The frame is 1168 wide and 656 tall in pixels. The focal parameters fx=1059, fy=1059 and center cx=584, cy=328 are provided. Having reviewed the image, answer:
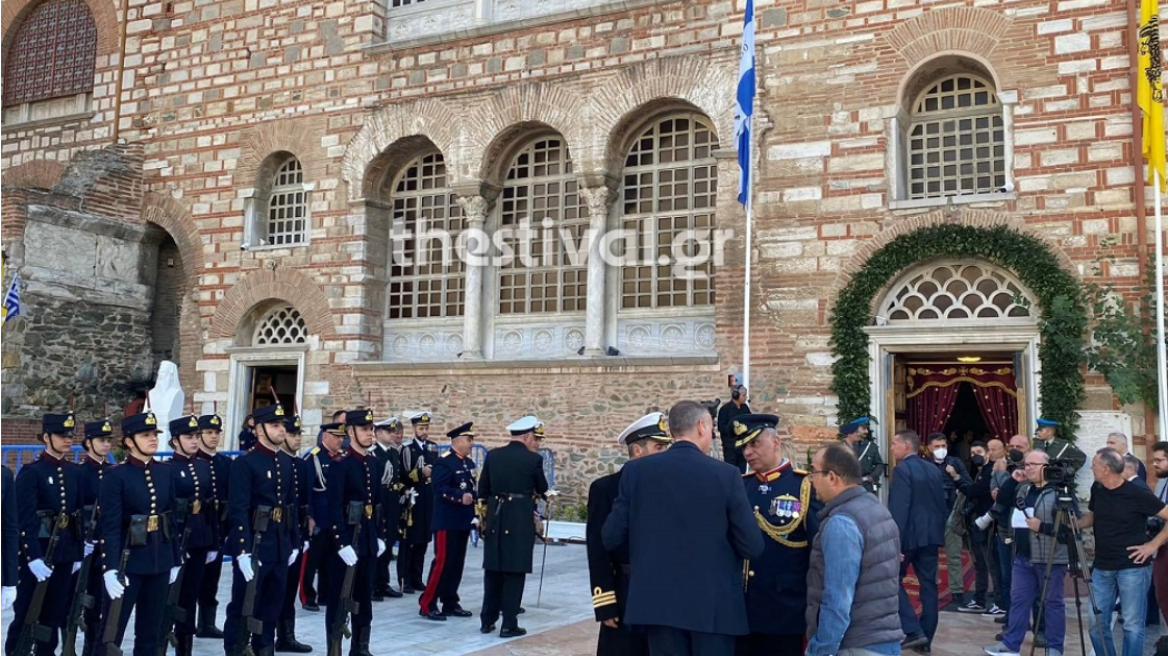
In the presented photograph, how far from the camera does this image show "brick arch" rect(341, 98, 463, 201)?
17.0 metres

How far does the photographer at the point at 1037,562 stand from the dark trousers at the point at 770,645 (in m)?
2.88

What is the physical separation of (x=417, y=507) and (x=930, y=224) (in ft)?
24.3

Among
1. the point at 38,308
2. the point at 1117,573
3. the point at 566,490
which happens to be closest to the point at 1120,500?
the point at 1117,573

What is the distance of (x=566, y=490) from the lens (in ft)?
50.7

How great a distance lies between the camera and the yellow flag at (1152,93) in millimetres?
12031

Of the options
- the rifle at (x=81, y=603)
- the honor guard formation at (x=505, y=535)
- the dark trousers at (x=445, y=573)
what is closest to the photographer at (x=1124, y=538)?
the honor guard formation at (x=505, y=535)

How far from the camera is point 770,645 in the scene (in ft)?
17.1

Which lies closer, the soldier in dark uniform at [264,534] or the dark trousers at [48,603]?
the dark trousers at [48,603]

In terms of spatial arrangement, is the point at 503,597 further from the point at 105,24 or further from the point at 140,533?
the point at 105,24

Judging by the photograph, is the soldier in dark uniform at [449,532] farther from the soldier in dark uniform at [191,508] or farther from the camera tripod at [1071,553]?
the camera tripod at [1071,553]

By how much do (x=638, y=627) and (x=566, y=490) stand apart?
10.6 m

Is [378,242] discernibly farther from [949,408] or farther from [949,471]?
[949,471]

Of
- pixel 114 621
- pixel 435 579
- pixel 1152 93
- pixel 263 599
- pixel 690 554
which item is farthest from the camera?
pixel 1152 93

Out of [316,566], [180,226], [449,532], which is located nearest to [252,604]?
[316,566]
